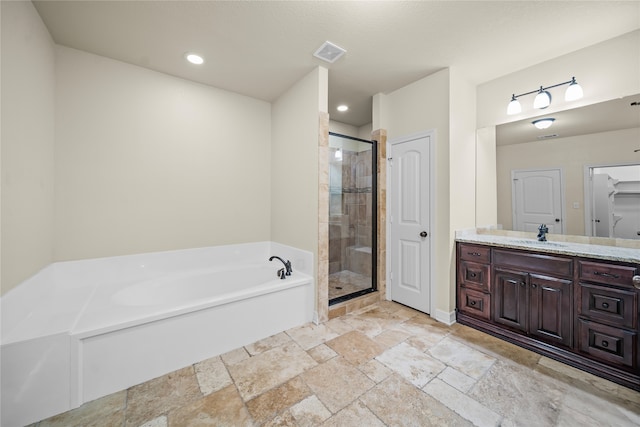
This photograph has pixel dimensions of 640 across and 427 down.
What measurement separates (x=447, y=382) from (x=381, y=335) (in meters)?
0.69

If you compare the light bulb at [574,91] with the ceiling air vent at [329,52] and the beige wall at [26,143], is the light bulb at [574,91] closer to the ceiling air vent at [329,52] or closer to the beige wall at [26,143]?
the ceiling air vent at [329,52]

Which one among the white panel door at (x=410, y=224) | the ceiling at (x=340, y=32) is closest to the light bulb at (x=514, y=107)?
the ceiling at (x=340, y=32)

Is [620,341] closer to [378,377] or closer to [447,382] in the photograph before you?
[447,382]

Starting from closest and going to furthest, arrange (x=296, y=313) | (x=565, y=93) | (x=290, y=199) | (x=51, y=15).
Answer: (x=51, y=15) → (x=565, y=93) → (x=296, y=313) → (x=290, y=199)

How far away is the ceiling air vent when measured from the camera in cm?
219

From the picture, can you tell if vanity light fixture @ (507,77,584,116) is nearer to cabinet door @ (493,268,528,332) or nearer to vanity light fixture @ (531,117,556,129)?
vanity light fixture @ (531,117,556,129)

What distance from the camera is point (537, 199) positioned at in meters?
2.41

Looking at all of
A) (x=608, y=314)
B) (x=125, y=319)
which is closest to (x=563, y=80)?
(x=608, y=314)

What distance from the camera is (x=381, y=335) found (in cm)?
233

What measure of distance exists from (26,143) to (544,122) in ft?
13.9

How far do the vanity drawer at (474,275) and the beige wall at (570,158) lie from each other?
23.0 inches

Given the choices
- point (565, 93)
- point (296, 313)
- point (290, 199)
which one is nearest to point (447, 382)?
point (296, 313)

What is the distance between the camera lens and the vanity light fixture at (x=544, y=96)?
6.93 feet

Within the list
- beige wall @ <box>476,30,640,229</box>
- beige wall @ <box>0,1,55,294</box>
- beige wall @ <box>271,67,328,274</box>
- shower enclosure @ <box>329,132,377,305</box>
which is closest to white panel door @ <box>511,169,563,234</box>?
beige wall @ <box>476,30,640,229</box>
